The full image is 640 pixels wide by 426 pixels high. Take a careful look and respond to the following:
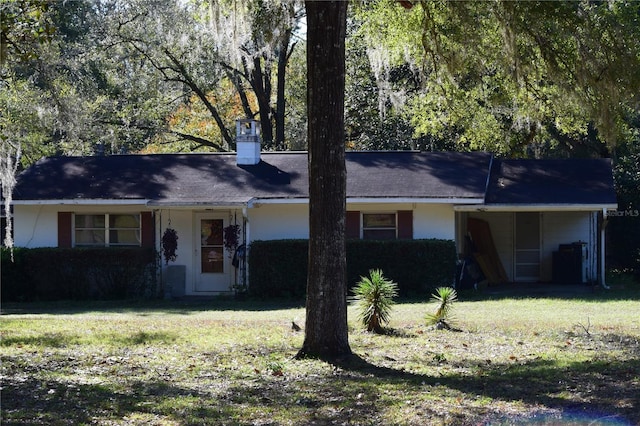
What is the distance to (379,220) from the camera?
902 inches

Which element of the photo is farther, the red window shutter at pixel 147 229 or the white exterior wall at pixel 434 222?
the red window shutter at pixel 147 229

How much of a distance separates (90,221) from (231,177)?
3.88 m

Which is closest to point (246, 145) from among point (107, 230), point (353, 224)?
point (353, 224)

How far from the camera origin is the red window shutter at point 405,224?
22.6 meters

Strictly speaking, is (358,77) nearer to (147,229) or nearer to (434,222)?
(434,222)

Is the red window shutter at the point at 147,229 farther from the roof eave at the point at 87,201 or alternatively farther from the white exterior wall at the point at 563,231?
the white exterior wall at the point at 563,231

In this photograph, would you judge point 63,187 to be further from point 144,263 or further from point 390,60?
point 390,60

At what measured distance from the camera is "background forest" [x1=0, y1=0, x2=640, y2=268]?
41.1 feet

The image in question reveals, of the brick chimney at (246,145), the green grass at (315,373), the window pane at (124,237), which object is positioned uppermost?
the brick chimney at (246,145)

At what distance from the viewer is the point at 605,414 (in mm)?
7930

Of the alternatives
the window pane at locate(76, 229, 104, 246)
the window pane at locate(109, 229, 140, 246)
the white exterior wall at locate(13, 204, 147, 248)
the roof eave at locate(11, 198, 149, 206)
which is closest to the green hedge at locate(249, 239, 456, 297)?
the roof eave at locate(11, 198, 149, 206)

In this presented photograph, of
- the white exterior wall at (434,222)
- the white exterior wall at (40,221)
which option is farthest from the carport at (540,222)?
the white exterior wall at (40,221)

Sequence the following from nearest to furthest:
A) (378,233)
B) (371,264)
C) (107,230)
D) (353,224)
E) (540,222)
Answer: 1. (371,264)
2. (353,224)
3. (378,233)
4. (107,230)
5. (540,222)

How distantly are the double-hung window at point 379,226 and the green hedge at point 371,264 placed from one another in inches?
50.7
